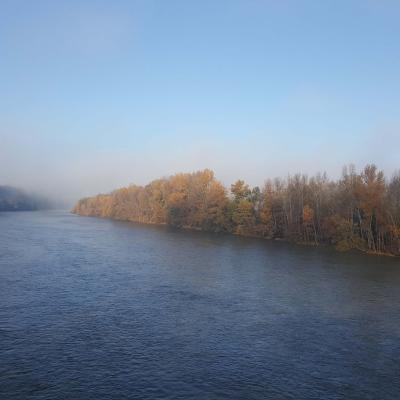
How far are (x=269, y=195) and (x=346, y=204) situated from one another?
22.7 m

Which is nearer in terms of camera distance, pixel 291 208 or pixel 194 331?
pixel 194 331

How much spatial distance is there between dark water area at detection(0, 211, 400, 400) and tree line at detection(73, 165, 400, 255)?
1994 centimetres

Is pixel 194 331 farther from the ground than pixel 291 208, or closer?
closer

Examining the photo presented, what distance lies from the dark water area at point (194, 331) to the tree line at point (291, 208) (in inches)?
785

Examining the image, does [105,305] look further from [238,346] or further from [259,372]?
[259,372]

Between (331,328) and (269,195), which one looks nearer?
(331,328)

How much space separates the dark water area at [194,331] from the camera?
18766 mm

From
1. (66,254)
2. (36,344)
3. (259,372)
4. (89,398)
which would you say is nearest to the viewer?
(89,398)

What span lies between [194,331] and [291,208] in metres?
63.1

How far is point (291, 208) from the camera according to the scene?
85.2 meters

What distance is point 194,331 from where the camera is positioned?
25641mm

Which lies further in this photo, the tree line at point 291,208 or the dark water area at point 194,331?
the tree line at point 291,208

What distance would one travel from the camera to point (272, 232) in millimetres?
88312

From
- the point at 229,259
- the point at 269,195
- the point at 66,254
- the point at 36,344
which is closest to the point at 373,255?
the point at 229,259
